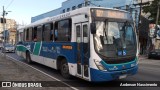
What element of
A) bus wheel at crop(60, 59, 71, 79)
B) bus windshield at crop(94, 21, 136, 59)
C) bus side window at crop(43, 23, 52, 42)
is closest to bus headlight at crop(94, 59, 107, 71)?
bus windshield at crop(94, 21, 136, 59)

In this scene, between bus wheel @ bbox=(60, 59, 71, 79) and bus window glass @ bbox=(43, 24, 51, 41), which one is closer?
bus wheel @ bbox=(60, 59, 71, 79)

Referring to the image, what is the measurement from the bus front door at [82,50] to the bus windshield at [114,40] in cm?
53

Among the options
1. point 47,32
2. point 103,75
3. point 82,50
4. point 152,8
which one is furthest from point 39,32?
point 152,8

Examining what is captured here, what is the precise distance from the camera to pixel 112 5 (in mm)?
42000

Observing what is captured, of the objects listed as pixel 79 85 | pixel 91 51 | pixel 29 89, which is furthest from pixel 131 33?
pixel 29 89

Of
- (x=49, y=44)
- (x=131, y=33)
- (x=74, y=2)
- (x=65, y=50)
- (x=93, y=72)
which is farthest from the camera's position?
(x=74, y=2)

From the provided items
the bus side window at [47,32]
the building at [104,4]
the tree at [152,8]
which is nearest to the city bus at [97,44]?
the bus side window at [47,32]

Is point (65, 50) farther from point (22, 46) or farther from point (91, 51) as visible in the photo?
point (22, 46)

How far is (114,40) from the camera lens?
406 inches

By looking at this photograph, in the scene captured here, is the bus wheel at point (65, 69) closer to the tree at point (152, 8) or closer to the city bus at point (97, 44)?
the city bus at point (97, 44)

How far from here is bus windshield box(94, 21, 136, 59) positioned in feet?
33.0

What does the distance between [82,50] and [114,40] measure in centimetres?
131

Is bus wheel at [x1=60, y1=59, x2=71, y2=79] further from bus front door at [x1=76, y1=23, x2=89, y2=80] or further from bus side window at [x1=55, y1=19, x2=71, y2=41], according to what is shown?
bus front door at [x1=76, y1=23, x2=89, y2=80]

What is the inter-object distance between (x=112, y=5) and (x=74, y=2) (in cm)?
994
